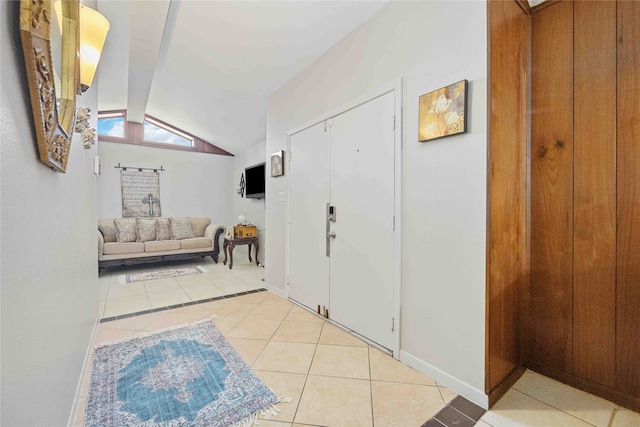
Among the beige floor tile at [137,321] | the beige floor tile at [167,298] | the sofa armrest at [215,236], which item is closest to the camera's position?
the beige floor tile at [137,321]

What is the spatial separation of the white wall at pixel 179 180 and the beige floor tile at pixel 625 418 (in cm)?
672

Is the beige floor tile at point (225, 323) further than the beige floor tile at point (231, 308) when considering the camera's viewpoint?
No

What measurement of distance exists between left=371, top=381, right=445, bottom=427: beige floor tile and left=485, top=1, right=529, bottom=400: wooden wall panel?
12.7 inches

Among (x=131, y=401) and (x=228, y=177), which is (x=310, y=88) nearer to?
(x=131, y=401)

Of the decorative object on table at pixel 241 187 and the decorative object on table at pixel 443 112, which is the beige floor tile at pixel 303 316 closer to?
the decorative object on table at pixel 443 112

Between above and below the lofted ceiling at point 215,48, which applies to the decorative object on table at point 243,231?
below

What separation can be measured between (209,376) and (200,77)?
3619 mm

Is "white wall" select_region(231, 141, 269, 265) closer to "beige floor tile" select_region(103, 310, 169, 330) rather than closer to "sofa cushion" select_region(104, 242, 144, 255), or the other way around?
"sofa cushion" select_region(104, 242, 144, 255)

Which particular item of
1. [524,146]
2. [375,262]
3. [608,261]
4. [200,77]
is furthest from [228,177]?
[608,261]

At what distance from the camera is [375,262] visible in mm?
2125

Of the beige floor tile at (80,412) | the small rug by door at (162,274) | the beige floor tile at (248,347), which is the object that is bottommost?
the beige floor tile at (248,347)

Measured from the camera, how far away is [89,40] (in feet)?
5.17

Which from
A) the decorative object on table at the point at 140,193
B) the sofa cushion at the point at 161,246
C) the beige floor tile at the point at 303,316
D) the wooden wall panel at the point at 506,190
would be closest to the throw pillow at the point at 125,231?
the sofa cushion at the point at 161,246

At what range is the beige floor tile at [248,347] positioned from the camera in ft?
6.40
